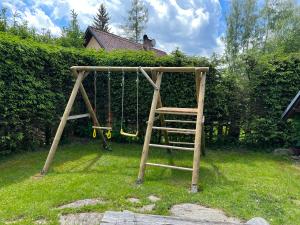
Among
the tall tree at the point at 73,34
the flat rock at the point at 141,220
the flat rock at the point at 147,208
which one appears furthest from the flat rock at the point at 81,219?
the tall tree at the point at 73,34

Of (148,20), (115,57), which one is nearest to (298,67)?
(115,57)

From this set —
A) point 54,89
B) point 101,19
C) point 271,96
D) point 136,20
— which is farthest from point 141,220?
point 101,19

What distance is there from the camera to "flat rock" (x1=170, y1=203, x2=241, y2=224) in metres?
3.46

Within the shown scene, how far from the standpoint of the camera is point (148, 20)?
2795 centimetres

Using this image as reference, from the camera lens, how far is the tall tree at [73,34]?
1955cm

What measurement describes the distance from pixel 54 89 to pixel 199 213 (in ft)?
16.0

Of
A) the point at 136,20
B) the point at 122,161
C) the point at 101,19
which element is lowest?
the point at 122,161

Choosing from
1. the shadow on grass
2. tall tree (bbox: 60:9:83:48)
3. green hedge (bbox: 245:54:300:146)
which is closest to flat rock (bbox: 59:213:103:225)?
the shadow on grass

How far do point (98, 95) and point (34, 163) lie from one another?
2841 millimetres

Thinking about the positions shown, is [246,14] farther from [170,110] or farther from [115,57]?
[170,110]

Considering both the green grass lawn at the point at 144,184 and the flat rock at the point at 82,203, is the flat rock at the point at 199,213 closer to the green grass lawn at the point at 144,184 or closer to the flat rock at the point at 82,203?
the green grass lawn at the point at 144,184

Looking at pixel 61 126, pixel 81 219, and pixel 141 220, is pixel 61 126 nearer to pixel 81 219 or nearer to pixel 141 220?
pixel 81 219

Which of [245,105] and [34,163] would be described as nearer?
[34,163]

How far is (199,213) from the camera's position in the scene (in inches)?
142
